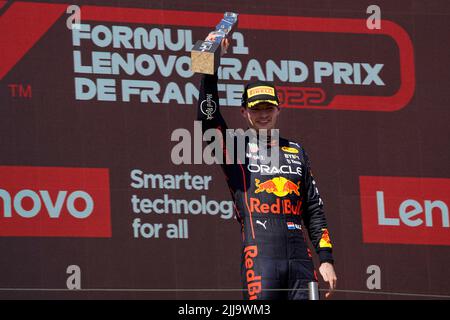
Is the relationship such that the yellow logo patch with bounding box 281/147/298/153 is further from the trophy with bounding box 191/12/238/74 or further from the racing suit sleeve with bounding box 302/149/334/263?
the trophy with bounding box 191/12/238/74

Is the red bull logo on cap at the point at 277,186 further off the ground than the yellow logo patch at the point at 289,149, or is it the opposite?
the yellow logo patch at the point at 289,149

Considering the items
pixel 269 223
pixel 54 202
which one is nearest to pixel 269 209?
pixel 269 223

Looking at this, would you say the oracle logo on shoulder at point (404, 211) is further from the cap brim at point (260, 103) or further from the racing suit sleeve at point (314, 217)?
the cap brim at point (260, 103)

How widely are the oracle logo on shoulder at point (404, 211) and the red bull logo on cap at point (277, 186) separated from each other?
235 centimetres

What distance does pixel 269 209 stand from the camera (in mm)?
5652

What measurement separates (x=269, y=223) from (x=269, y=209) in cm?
6

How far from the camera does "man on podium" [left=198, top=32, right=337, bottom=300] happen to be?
5590 mm

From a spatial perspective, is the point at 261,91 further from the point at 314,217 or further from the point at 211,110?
the point at 314,217

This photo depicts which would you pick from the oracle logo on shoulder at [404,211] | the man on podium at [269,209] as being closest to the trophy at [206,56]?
the man on podium at [269,209]

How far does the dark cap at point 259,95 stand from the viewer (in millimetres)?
5707

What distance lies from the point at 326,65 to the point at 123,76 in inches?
49.6

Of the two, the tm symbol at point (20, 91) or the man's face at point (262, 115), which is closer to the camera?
the man's face at point (262, 115)

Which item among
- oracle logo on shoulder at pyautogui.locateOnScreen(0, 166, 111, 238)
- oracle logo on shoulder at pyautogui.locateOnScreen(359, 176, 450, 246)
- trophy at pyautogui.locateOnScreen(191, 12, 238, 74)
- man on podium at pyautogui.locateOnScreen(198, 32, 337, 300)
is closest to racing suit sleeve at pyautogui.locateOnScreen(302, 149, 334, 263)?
man on podium at pyautogui.locateOnScreen(198, 32, 337, 300)
